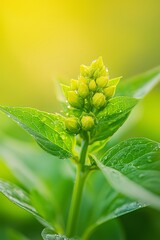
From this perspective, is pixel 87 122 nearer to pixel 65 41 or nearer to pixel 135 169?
pixel 135 169

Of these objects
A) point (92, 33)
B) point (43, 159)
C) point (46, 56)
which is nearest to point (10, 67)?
point (46, 56)

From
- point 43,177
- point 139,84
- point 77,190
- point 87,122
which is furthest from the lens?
point 43,177

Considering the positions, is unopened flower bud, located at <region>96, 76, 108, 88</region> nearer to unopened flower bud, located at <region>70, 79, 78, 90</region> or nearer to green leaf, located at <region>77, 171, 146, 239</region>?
unopened flower bud, located at <region>70, 79, 78, 90</region>

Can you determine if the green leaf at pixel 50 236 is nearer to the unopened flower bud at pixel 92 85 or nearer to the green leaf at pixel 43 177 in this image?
the green leaf at pixel 43 177

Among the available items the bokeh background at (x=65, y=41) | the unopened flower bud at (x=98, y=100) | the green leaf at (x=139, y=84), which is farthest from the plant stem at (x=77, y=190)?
the bokeh background at (x=65, y=41)

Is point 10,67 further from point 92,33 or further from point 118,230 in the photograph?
point 118,230

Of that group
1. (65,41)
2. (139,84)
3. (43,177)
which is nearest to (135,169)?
(139,84)
